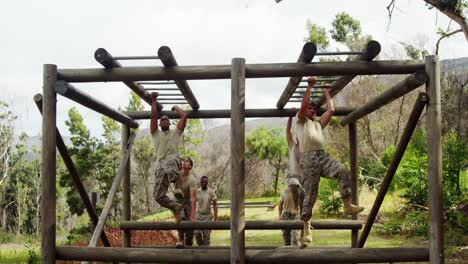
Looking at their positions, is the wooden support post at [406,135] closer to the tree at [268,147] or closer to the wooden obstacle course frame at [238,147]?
the wooden obstacle course frame at [238,147]

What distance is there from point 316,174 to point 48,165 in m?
3.22

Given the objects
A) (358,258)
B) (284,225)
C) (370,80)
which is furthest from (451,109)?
(358,258)

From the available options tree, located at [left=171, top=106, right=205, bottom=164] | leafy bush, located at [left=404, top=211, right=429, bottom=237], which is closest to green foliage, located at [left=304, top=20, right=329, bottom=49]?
tree, located at [left=171, top=106, right=205, bottom=164]

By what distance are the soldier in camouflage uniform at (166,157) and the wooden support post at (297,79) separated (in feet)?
5.34

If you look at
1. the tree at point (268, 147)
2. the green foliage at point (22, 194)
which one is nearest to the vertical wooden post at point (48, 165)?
the green foliage at point (22, 194)

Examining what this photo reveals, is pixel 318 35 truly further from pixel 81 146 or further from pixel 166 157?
pixel 166 157

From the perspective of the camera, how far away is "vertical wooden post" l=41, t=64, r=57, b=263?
642cm

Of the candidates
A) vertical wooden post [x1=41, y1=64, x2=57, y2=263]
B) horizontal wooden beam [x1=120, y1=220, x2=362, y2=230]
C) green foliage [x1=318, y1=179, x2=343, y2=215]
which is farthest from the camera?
green foliage [x1=318, y1=179, x2=343, y2=215]

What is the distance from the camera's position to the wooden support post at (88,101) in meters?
6.53

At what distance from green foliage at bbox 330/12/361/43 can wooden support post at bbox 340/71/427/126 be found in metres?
26.9

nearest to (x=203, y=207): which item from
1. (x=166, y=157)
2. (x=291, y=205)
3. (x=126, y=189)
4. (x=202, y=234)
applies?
(x=202, y=234)

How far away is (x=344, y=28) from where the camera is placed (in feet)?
118

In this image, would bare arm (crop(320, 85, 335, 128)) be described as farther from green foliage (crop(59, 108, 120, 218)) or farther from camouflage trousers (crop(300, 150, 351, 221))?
green foliage (crop(59, 108, 120, 218))

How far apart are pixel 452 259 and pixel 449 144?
465cm
